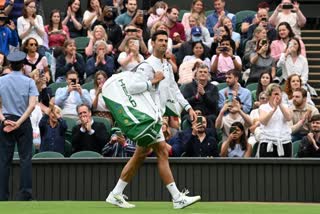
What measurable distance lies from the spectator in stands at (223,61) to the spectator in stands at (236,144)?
317 cm

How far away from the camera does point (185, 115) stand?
20.4 meters

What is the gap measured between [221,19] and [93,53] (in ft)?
9.12

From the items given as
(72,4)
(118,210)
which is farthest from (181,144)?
(72,4)

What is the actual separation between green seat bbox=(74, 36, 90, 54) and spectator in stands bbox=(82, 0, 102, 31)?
1.76 ft

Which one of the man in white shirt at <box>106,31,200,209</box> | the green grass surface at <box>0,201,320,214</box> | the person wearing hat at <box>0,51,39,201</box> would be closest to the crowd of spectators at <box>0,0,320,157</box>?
the green grass surface at <box>0,201,320,214</box>

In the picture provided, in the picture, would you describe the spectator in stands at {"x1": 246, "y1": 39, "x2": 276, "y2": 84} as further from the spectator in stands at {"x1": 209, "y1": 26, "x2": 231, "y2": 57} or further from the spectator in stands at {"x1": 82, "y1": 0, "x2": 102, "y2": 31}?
the spectator in stands at {"x1": 82, "y1": 0, "x2": 102, "y2": 31}

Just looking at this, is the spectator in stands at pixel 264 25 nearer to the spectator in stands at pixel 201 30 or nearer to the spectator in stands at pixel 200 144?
the spectator in stands at pixel 201 30

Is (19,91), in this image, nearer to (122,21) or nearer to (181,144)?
(181,144)

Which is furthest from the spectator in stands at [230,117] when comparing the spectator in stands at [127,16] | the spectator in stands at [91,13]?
the spectator in stands at [91,13]

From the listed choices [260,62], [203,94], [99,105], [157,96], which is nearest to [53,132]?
[99,105]

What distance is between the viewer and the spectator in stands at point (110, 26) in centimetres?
2356

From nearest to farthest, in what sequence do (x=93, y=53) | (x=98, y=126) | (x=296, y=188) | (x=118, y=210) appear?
(x=118, y=210) → (x=296, y=188) → (x=98, y=126) → (x=93, y=53)

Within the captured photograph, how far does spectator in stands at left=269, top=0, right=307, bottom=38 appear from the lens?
2388 cm

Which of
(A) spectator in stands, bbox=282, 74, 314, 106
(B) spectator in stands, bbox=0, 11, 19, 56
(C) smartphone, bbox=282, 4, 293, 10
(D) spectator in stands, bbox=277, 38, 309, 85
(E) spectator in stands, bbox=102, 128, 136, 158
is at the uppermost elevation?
(C) smartphone, bbox=282, 4, 293, 10
